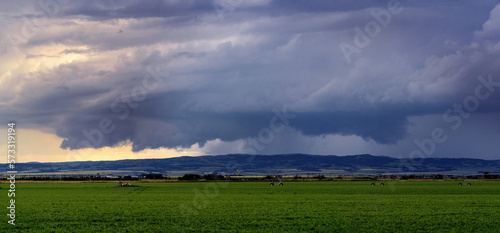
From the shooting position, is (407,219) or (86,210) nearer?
(407,219)

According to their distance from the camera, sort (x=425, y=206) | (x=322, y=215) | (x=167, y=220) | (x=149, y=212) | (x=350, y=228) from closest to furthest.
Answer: (x=350, y=228)
(x=167, y=220)
(x=322, y=215)
(x=149, y=212)
(x=425, y=206)

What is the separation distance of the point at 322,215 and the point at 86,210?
1911 cm

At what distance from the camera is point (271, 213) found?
38.0 metres

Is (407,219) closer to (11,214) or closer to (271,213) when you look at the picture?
Answer: (271,213)

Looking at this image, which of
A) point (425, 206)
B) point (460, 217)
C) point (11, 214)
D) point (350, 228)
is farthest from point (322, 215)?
point (11, 214)

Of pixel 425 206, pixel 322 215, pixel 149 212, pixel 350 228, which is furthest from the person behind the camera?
pixel 425 206

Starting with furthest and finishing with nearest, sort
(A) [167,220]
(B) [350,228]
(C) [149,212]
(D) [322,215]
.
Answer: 1. (C) [149,212]
2. (D) [322,215]
3. (A) [167,220]
4. (B) [350,228]

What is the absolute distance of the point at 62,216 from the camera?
3650 centimetres

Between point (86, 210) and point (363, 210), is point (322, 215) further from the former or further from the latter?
point (86, 210)

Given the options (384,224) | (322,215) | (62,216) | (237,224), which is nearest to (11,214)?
(62,216)

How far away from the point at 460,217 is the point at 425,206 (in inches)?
350

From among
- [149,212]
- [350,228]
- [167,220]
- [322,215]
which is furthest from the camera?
[149,212]

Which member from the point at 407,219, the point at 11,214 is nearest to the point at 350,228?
the point at 407,219

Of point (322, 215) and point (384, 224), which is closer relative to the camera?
point (384, 224)
